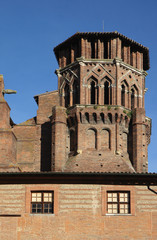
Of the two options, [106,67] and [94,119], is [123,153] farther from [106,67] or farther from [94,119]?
[106,67]

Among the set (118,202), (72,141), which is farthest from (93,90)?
(118,202)

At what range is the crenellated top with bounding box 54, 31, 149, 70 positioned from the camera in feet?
171

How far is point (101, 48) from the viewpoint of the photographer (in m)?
52.5

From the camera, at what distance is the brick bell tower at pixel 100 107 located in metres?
48.7

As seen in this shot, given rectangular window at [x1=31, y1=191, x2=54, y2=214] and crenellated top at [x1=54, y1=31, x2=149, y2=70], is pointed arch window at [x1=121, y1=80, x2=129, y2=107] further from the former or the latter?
rectangular window at [x1=31, y1=191, x2=54, y2=214]

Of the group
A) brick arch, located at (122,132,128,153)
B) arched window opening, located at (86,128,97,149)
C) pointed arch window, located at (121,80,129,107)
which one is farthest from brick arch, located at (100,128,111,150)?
pointed arch window, located at (121,80,129,107)

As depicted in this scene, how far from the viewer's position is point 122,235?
94.5 feet

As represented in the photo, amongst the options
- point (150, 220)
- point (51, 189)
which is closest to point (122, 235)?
point (150, 220)

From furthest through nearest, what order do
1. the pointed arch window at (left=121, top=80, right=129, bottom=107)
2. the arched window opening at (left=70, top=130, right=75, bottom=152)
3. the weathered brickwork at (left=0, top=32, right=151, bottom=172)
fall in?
the pointed arch window at (left=121, top=80, right=129, bottom=107), the arched window opening at (left=70, top=130, right=75, bottom=152), the weathered brickwork at (left=0, top=32, right=151, bottom=172)

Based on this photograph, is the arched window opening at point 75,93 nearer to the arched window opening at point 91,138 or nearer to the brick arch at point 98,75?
the brick arch at point 98,75

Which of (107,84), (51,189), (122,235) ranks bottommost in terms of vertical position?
(122,235)

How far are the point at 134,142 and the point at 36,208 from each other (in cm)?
2206

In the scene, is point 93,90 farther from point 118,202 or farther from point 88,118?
point 118,202

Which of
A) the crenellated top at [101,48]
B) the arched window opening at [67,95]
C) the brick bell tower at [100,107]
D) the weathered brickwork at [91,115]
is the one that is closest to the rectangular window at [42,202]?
the weathered brickwork at [91,115]
